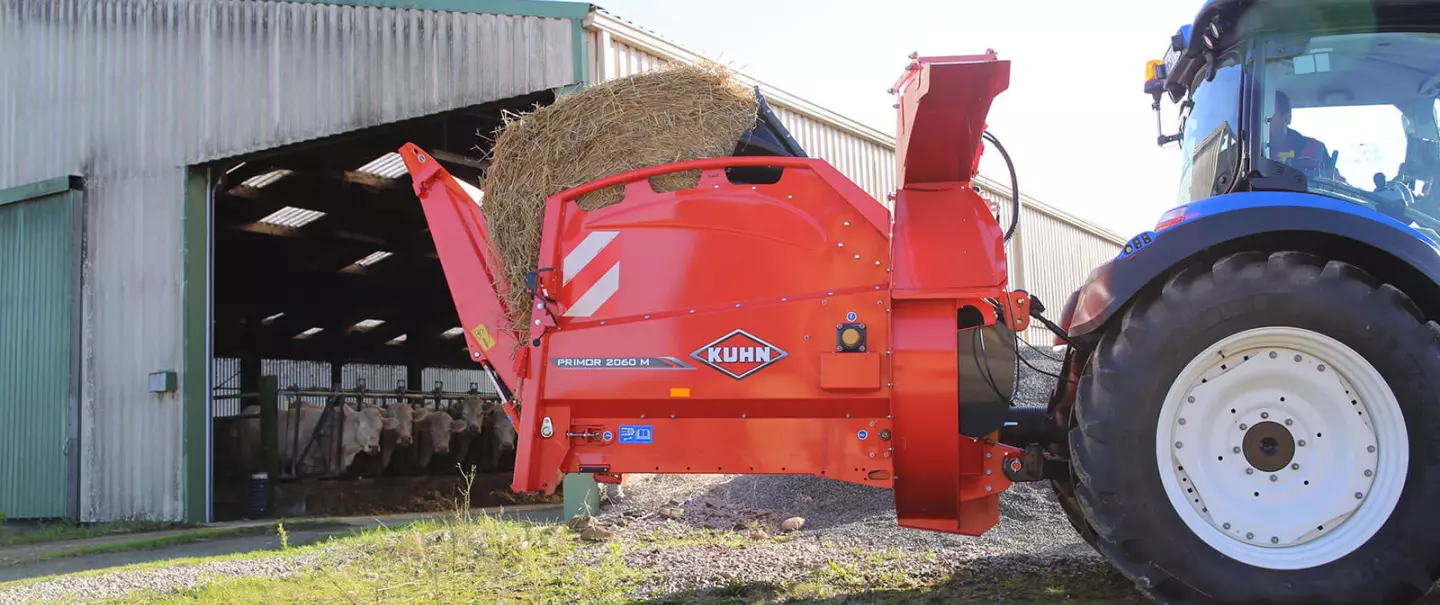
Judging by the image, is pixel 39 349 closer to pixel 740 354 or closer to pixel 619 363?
pixel 619 363

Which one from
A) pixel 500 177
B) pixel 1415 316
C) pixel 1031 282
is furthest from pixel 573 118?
pixel 1031 282

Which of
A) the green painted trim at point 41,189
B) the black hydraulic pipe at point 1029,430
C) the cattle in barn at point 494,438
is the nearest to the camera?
the black hydraulic pipe at point 1029,430

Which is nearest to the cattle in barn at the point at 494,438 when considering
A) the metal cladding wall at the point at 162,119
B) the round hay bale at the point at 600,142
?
the metal cladding wall at the point at 162,119

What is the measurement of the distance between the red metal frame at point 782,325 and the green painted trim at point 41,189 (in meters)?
10.3

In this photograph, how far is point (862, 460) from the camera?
15.3ft

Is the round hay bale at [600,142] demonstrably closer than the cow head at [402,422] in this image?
Yes

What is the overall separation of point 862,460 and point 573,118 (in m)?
2.30

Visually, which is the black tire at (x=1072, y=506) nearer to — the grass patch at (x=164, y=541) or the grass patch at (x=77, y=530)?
the grass patch at (x=164, y=541)

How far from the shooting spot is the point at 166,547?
9.66 metres

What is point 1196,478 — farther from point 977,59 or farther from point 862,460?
point 977,59

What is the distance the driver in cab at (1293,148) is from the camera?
14.4ft

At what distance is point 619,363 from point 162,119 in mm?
9889

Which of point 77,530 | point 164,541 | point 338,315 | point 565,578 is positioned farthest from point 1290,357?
point 338,315

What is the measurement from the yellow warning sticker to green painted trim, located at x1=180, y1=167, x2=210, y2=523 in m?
7.89
